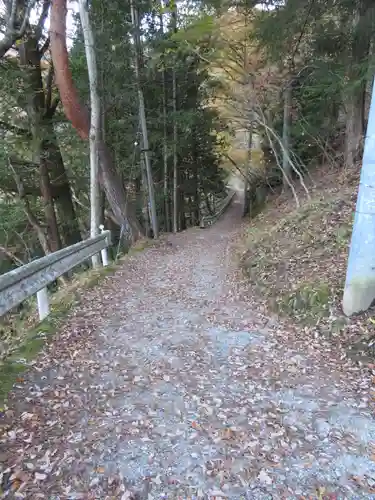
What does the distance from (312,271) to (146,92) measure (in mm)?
12261

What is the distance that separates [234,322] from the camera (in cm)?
520

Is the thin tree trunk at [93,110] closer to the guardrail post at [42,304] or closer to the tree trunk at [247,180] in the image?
the guardrail post at [42,304]

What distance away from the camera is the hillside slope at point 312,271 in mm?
4305

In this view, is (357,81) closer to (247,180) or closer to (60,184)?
(60,184)

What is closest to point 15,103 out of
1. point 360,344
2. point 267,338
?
point 267,338

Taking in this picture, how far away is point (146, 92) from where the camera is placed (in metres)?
14.9

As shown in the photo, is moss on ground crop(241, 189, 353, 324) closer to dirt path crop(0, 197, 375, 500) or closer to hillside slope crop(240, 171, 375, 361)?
hillside slope crop(240, 171, 375, 361)

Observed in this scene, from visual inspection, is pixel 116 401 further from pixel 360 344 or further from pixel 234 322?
pixel 360 344

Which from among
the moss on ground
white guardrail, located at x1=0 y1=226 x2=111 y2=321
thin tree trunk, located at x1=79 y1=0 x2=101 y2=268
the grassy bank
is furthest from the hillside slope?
thin tree trunk, located at x1=79 y1=0 x2=101 y2=268

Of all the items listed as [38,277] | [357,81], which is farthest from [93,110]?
[357,81]

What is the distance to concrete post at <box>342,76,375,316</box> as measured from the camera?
12.9 feet

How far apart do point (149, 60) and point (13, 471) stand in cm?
1449

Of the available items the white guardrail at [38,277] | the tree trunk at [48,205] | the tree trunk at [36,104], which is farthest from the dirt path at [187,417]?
the tree trunk at [36,104]

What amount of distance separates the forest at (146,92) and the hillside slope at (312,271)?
344cm
